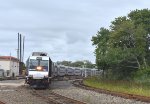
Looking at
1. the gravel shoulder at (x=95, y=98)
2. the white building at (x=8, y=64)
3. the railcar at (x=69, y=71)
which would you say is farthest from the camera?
the white building at (x=8, y=64)

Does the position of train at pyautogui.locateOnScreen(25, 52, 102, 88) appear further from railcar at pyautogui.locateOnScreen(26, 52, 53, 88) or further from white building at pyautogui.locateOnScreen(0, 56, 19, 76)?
white building at pyautogui.locateOnScreen(0, 56, 19, 76)

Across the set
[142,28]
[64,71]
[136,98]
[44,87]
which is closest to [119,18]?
[142,28]

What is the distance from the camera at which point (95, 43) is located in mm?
78938

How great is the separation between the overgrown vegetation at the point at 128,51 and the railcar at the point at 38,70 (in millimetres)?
20393

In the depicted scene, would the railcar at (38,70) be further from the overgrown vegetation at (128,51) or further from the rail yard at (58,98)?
the overgrown vegetation at (128,51)

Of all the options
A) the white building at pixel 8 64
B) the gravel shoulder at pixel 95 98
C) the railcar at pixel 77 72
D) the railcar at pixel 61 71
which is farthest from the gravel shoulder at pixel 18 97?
the white building at pixel 8 64

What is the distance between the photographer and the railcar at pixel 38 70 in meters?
38.0

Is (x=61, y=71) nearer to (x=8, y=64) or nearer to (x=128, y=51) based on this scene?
(x=128, y=51)

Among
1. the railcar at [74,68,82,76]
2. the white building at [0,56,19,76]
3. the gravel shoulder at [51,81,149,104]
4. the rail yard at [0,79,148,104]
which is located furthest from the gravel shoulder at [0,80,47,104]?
the white building at [0,56,19,76]

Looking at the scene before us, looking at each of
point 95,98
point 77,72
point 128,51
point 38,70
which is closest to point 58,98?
point 95,98

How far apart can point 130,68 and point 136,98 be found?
38545mm

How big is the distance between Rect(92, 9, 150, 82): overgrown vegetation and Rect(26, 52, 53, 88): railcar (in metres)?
20.4

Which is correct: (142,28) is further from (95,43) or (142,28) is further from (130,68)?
(95,43)

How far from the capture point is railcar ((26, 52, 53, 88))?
125ft
